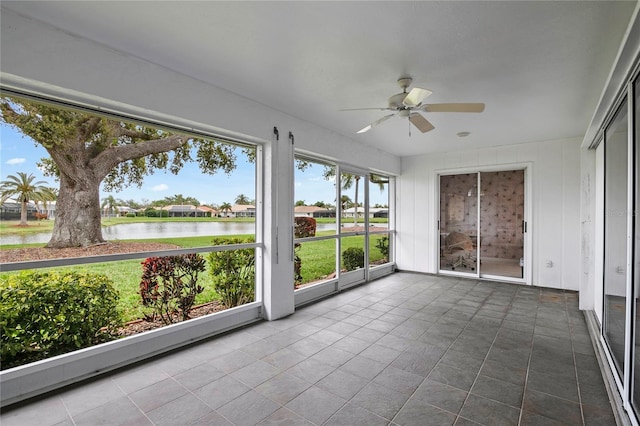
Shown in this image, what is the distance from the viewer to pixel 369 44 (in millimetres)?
2270

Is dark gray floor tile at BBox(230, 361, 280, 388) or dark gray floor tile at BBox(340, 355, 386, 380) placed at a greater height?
dark gray floor tile at BBox(230, 361, 280, 388)

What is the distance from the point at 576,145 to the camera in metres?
4.86

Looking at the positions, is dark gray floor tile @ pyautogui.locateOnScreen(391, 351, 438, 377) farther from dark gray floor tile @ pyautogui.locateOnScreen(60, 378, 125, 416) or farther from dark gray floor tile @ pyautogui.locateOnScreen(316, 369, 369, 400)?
dark gray floor tile @ pyautogui.locateOnScreen(60, 378, 125, 416)

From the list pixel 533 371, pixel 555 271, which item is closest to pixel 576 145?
pixel 555 271

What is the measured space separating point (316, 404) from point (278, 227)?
6.74 ft

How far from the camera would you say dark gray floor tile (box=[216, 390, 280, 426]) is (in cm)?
188

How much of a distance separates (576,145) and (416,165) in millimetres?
2624

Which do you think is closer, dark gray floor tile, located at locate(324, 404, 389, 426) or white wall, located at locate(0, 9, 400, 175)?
dark gray floor tile, located at locate(324, 404, 389, 426)

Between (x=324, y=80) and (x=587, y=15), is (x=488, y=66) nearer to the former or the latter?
(x=587, y=15)

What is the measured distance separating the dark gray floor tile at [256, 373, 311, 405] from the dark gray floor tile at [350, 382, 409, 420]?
1.34 feet

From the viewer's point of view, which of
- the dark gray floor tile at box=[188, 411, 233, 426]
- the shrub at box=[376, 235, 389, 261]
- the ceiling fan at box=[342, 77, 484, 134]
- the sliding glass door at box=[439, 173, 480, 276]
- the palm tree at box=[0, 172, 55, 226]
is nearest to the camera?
the dark gray floor tile at box=[188, 411, 233, 426]

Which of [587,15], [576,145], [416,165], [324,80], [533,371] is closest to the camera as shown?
[587,15]

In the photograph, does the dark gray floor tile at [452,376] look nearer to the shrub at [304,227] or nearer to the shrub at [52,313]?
the shrub at [304,227]

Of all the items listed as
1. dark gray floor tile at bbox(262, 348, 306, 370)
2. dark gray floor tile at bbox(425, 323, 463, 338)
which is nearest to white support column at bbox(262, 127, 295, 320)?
dark gray floor tile at bbox(262, 348, 306, 370)
